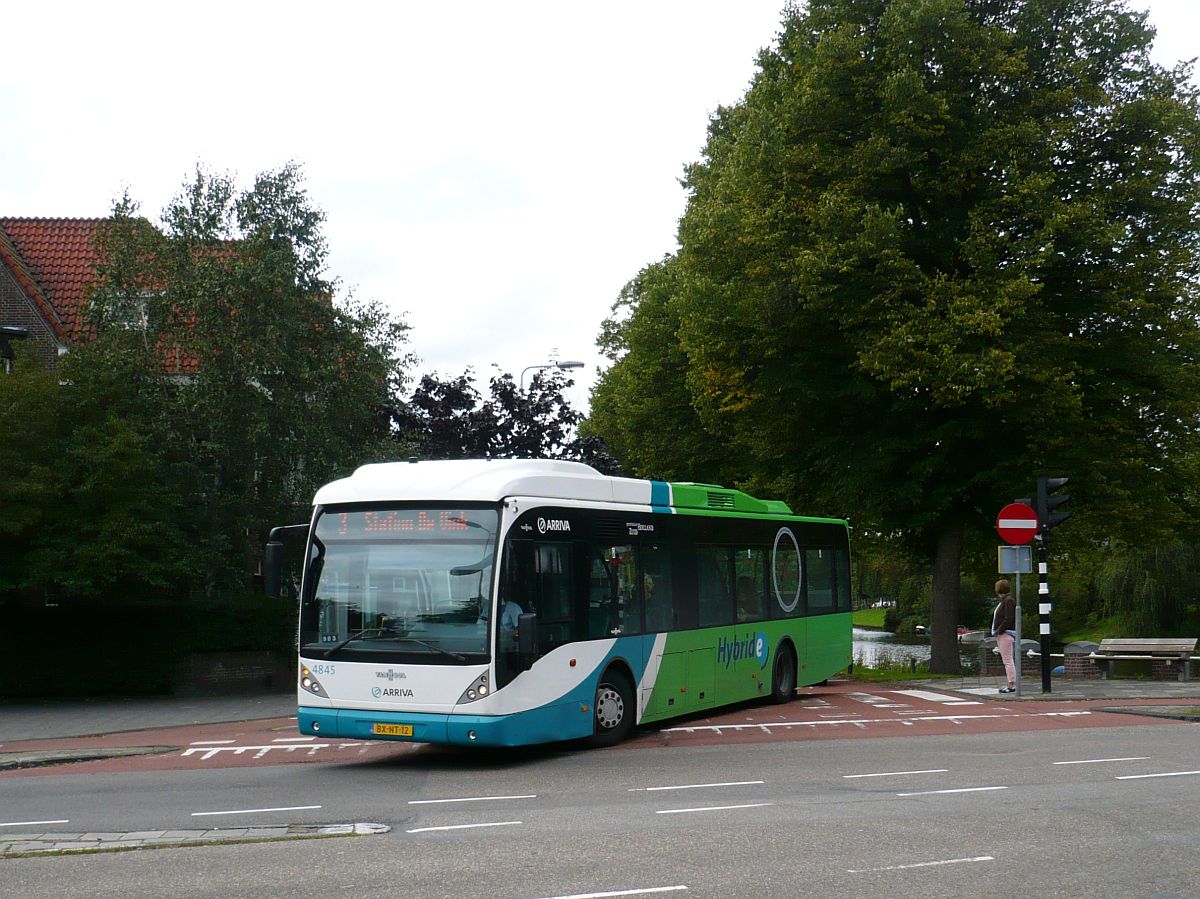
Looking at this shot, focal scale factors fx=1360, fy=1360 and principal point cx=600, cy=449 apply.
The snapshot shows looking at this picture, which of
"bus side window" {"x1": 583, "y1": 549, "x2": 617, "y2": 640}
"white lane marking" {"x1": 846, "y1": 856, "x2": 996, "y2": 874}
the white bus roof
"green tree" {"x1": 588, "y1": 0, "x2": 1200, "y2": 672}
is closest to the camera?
"white lane marking" {"x1": 846, "y1": 856, "x2": 996, "y2": 874}

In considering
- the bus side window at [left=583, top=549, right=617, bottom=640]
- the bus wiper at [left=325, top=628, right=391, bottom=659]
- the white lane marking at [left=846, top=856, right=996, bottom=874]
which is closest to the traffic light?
the bus side window at [left=583, top=549, right=617, bottom=640]

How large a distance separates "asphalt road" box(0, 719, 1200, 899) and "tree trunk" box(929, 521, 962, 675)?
38.8 feet

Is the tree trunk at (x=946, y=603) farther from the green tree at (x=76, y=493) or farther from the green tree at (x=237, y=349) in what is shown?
the green tree at (x=76, y=493)

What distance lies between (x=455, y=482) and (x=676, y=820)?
16.5 ft

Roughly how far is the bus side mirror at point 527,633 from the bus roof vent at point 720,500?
5.53m

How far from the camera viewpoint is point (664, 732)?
16891 mm

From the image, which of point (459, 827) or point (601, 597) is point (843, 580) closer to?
point (601, 597)

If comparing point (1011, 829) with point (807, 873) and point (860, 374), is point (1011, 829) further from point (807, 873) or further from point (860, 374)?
point (860, 374)

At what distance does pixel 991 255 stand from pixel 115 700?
17364 millimetres

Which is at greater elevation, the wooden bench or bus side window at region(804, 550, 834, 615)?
bus side window at region(804, 550, 834, 615)

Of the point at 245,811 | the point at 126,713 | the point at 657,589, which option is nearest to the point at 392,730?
the point at 245,811

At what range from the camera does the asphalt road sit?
297 inches

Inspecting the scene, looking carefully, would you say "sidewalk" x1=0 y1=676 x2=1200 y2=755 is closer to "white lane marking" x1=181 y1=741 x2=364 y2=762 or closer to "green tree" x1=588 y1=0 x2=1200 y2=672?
"green tree" x1=588 y1=0 x2=1200 y2=672

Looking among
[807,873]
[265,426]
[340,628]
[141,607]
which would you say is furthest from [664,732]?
[141,607]
